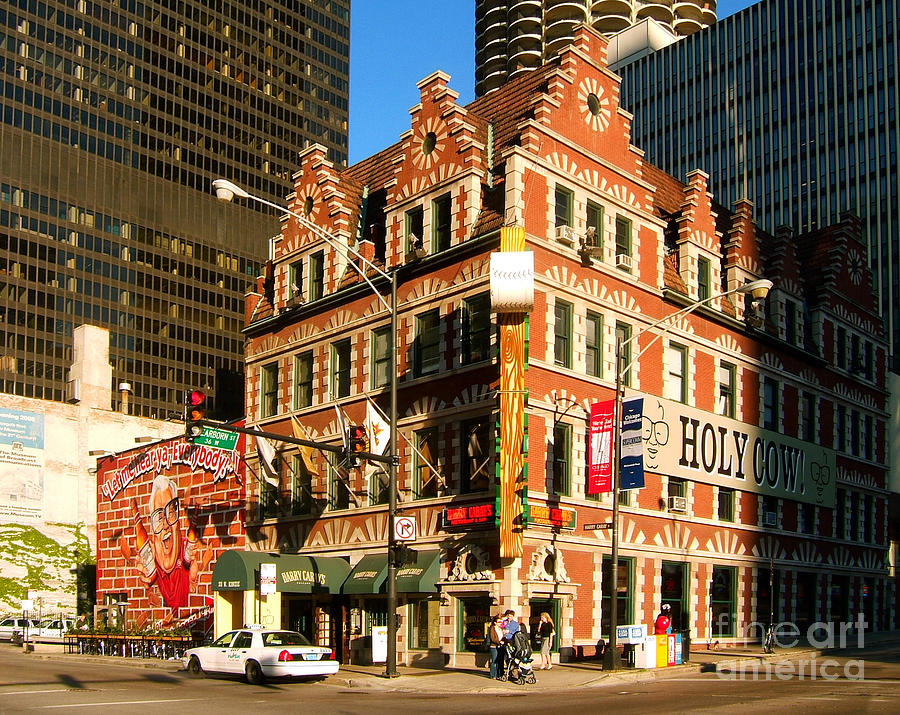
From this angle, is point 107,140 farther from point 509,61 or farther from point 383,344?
point 383,344

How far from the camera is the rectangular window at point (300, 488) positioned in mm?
45056

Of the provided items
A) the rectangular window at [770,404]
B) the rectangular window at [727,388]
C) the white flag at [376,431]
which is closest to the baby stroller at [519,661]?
the white flag at [376,431]

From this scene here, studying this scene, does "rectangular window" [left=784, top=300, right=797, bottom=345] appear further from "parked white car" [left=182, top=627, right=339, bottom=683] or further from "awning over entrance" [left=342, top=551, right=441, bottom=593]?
"parked white car" [left=182, top=627, right=339, bottom=683]

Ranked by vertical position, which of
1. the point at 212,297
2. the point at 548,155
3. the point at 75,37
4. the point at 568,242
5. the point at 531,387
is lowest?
the point at 531,387

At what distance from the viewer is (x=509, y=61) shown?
167 metres

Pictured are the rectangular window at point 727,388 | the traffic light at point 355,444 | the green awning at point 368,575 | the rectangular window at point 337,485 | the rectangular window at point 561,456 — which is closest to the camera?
the traffic light at point 355,444

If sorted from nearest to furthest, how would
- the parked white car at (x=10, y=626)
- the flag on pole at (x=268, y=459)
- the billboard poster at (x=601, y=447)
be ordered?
the billboard poster at (x=601, y=447) → the flag on pole at (x=268, y=459) → the parked white car at (x=10, y=626)

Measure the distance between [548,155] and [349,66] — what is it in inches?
5796

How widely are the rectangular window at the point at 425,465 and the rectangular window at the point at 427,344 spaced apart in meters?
2.16

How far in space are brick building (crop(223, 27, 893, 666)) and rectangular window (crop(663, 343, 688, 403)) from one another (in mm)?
112

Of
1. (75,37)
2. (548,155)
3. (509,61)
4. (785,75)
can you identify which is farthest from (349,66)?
(548,155)

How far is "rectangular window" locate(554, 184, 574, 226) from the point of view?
39.4 meters

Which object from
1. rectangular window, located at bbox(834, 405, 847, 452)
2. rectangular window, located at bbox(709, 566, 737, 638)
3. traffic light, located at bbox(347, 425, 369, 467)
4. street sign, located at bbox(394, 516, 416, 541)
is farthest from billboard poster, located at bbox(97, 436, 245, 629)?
rectangular window, located at bbox(834, 405, 847, 452)

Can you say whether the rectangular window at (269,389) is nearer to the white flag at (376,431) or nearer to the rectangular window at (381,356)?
the rectangular window at (381,356)
